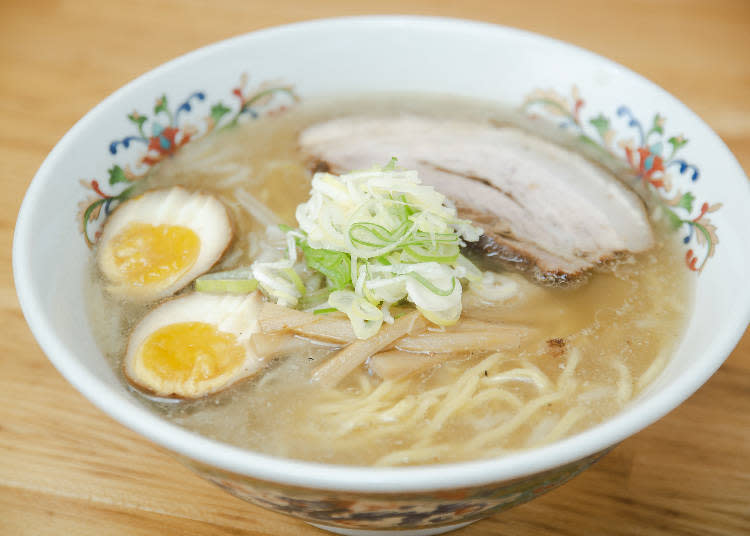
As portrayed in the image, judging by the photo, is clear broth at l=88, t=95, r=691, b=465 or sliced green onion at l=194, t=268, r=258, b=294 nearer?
clear broth at l=88, t=95, r=691, b=465

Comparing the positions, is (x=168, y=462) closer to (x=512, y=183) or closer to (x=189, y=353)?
(x=189, y=353)

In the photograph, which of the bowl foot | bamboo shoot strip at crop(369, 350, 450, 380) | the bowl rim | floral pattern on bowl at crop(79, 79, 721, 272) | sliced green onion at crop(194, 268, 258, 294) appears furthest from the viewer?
floral pattern on bowl at crop(79, 79, 721, 272)

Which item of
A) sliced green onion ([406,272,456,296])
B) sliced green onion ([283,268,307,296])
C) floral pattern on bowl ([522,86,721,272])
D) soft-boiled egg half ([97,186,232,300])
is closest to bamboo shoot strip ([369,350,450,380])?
sliced green onion ([406,272,456,296])

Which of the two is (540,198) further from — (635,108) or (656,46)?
(656,46)

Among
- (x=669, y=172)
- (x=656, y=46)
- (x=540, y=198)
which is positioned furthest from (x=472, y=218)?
(x=656, y=46)

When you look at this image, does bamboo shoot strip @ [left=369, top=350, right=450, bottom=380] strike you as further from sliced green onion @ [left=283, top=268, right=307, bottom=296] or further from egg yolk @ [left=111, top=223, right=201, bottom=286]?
egg yolk @ [left=111, top=223, right=201, bottom=286]

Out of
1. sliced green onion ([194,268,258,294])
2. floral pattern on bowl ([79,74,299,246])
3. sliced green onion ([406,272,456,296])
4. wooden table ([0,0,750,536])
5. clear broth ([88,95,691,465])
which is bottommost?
wooden table ([0,0,750,536])

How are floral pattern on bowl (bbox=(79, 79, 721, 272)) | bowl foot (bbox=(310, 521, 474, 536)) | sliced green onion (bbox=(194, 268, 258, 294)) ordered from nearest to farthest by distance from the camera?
bowl foot (bbox=(310, 521, 474, 536))
sliced green onion (bbox=(194, 268, 258, 294))
floral pattern on bowl (bbox=(79, 79, 721, 272))
